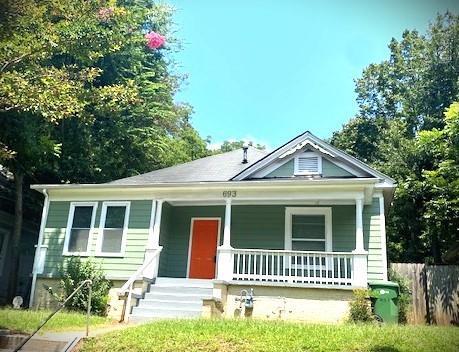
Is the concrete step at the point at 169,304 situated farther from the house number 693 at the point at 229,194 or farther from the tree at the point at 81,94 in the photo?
the tree at the point at 81,94

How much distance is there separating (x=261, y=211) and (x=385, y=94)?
59.8ft

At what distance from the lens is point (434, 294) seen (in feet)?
43.0

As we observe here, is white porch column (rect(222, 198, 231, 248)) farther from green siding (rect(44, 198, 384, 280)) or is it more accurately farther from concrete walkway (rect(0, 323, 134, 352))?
concrete walkway (rect(0, 323, 134, 352))

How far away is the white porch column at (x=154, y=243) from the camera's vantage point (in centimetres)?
1248

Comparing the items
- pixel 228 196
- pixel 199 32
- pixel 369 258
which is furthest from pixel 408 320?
pixel 199 32

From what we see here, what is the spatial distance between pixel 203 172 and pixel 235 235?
2.47 meters

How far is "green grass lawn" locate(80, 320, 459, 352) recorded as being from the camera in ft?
22.6

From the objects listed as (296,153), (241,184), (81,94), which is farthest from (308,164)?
(81,94)

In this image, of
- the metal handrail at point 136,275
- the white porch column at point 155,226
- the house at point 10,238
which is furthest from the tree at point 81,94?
the metal handrail at point 136,275

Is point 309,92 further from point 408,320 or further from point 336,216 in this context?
point 408,320

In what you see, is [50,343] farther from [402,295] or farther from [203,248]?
[402,295]

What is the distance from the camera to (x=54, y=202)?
14.5m

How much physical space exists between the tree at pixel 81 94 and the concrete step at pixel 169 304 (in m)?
5.18

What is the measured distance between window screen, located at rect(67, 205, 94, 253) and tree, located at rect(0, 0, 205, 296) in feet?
8.71
